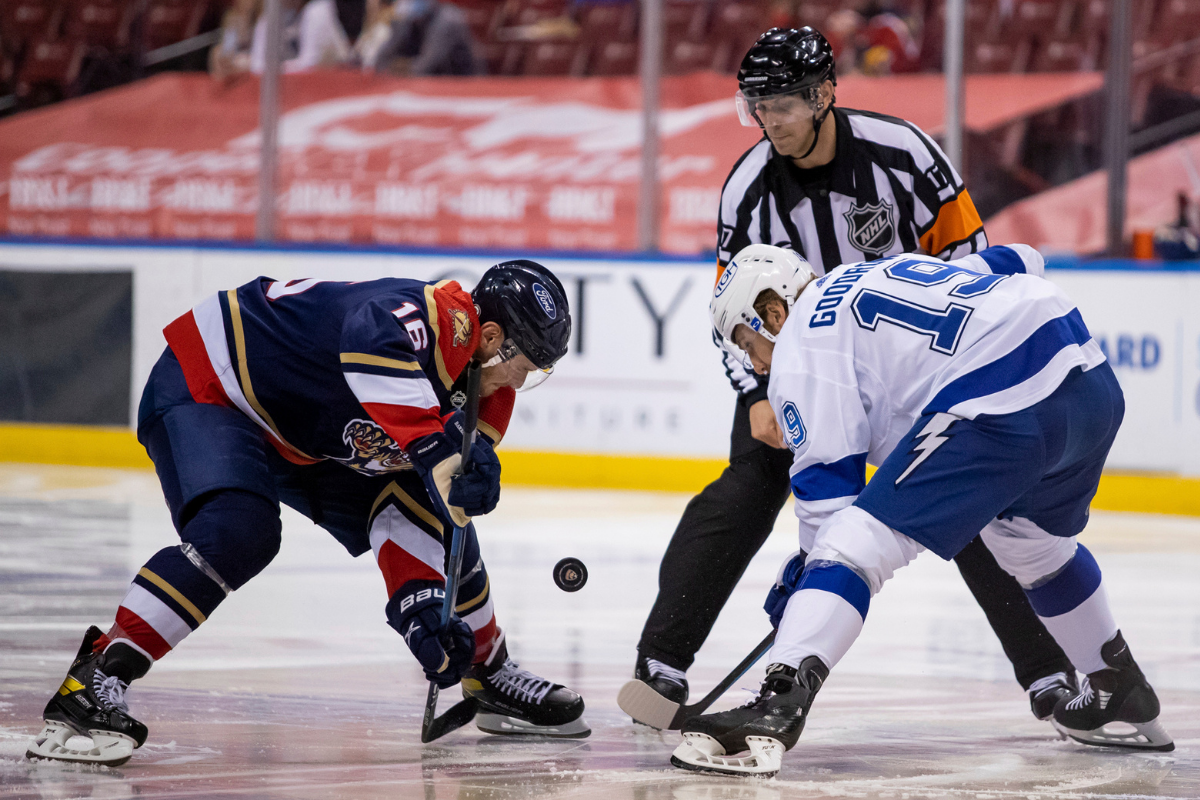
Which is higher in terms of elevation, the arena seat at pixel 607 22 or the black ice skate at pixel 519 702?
the arena seat at pixel 607 22

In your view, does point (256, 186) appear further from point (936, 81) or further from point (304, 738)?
point (304, 738)

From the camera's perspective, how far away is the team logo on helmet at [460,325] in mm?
3182

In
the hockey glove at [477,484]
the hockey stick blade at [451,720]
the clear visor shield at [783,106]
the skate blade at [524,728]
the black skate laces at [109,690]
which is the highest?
the clear visor shield at [783,106]

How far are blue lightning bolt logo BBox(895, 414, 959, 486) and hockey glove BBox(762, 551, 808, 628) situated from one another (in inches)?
10.4

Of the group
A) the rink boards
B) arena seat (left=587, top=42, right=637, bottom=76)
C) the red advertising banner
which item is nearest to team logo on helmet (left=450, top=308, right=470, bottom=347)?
the rink boards

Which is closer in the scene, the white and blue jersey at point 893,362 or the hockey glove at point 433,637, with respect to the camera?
the white and blue jersey at point 893,362

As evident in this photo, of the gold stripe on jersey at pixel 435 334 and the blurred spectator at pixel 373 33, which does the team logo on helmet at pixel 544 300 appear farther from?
the blurred spectator at pixel 373 33

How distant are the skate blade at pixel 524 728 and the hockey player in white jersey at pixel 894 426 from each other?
1.32ft

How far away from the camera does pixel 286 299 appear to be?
131 inches

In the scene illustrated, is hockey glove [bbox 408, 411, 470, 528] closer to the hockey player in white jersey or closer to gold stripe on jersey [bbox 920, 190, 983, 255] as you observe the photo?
the hockey player in white jersey

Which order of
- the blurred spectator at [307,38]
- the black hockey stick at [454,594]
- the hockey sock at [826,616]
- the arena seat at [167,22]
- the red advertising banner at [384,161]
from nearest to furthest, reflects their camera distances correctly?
the hockey sock at [826,616]
the black hockey stick at [454,594]
the red advertising banner at [384,161]
the blurred spectator at [307,38]
the arena seat at [167,22]

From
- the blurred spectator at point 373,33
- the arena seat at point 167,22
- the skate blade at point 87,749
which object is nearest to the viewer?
the skate blade at point 87,749

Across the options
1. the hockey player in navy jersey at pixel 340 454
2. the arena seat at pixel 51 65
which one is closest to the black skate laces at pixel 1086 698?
the hockey player in navy jersey at pixel 340 454

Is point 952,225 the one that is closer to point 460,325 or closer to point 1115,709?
point 1115,709
